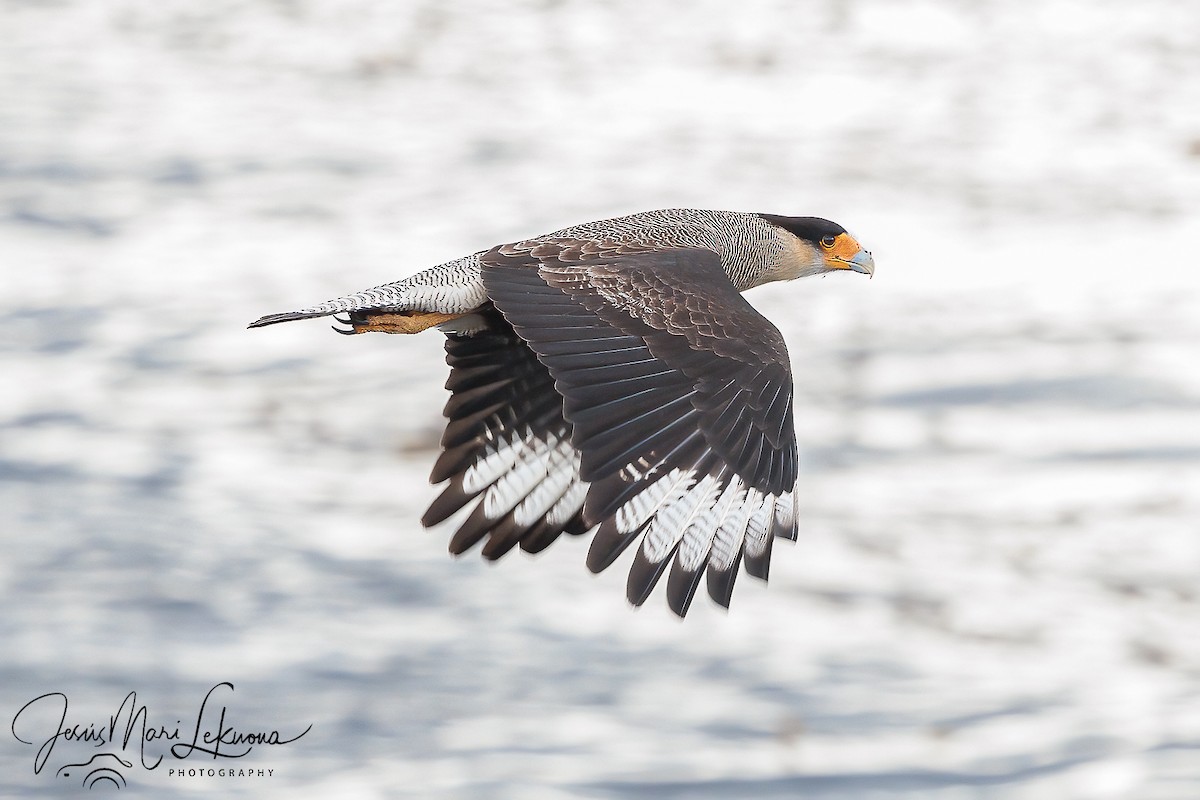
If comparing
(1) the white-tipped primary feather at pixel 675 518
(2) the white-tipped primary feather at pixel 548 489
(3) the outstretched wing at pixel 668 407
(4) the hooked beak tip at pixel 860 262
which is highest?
(4) the hooked beak tip at pixel 860 262

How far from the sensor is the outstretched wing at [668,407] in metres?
4.27

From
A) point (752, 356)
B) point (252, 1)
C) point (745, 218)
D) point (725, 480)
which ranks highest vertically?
point (252, 1)

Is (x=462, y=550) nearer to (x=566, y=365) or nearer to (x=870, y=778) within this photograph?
(x=566, y=365)

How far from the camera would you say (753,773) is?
19.6ft

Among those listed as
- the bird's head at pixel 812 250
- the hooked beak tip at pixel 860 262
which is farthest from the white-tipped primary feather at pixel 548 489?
the hooked beak tip at pixel 860 262

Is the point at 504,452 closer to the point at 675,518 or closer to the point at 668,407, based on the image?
the point at 668,407

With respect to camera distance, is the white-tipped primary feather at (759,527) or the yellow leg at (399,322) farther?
the yellow leg at (399,322)

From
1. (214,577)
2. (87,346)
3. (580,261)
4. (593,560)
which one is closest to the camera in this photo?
(593,560)

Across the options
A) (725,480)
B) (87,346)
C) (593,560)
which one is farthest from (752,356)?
(87,346)

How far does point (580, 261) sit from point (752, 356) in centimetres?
62

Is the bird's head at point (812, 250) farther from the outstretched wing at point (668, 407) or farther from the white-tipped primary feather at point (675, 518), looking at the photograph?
the white-tipped primary feather at point (675, 518)

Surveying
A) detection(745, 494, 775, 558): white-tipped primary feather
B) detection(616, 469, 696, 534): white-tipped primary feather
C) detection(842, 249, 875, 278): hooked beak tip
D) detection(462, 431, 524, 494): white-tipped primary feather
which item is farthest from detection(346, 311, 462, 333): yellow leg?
detection(842, 249, 875, 278): hooked beak tip

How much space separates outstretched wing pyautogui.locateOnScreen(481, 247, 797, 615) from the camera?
4.27 m

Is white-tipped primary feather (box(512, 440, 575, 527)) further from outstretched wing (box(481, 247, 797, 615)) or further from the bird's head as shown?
the bird's head
